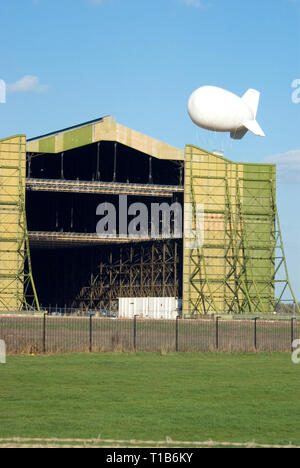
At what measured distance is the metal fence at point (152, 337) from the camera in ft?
141

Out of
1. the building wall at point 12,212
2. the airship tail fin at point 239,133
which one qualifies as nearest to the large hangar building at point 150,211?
the building wall at point 12,212

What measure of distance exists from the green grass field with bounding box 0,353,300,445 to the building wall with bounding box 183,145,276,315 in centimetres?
4256

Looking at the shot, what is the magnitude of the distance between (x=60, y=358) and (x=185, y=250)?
44.4 metres

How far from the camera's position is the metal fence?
141ft

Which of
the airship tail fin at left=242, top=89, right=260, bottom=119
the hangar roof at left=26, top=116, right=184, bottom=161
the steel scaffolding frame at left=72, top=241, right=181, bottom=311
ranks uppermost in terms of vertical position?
the airship tail fin at left=242, top=89, right=260, bottom=119

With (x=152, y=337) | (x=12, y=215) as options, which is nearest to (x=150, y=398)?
(x=152, y=337)

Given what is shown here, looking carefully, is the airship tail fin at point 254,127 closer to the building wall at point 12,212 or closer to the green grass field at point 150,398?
the building wall at point 12,212

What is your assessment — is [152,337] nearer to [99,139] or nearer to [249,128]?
[249,128]

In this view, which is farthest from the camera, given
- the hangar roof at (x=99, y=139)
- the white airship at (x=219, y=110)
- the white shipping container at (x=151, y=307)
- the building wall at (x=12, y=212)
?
the white shipping container at (x=151, y=307)

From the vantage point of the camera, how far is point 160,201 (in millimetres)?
93188

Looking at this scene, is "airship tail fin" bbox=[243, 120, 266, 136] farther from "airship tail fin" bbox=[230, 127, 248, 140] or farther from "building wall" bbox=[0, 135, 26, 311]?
"building wall" bbox=[0, 135, 26, 311]

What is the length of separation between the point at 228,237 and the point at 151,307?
459 inches

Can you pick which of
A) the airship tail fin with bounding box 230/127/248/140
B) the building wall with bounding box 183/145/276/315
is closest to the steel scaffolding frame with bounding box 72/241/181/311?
the building wall with bounding box 183/145/276/315

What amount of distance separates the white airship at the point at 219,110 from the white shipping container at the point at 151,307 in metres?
18.9
